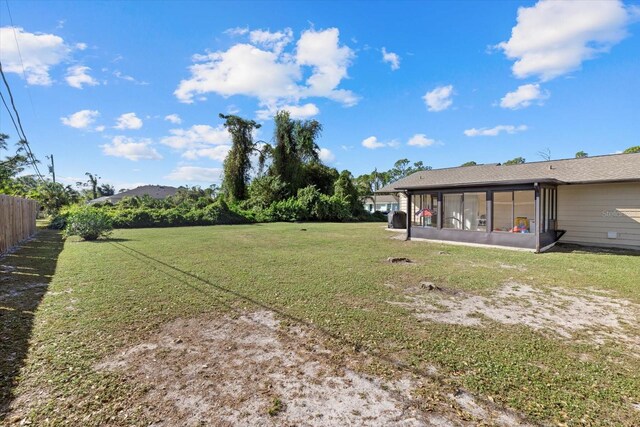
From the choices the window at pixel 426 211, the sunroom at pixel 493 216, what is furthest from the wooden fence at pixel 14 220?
the window at pixel 426 211

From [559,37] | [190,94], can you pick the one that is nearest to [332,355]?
[559,37]

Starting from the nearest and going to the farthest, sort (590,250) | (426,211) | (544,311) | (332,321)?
(332,321) → (544,311) → (590,250) → (426,211)

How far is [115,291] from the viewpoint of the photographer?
5.29m

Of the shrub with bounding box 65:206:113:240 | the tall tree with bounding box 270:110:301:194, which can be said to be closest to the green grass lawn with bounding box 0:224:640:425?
the shrub with bounding box 65:206:113:240

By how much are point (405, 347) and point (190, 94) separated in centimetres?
1711

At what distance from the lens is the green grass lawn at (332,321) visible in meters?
2.48

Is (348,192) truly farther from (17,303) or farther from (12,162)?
(12,162)

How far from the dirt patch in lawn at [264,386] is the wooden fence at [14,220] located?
8.98 meters

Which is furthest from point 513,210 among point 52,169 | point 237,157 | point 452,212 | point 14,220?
point 52,169

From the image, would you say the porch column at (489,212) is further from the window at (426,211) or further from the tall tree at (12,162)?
the tall tree at (12,162)

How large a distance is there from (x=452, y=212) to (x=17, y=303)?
12.3 metres

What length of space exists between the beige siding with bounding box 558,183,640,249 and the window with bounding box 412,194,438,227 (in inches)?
170

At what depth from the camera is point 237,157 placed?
28359mm

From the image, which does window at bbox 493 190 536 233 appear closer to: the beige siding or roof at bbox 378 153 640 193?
roof at bbox 378 153 640 193
